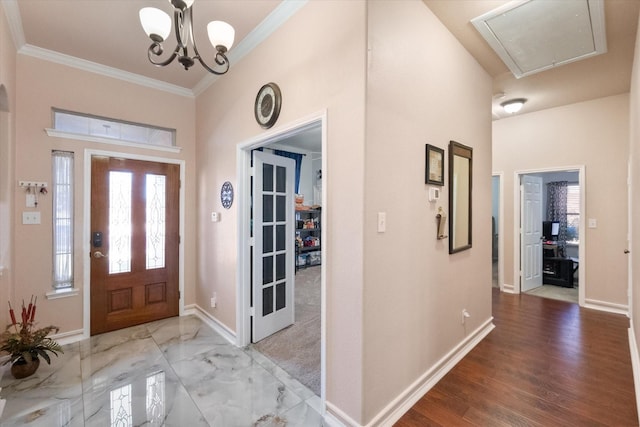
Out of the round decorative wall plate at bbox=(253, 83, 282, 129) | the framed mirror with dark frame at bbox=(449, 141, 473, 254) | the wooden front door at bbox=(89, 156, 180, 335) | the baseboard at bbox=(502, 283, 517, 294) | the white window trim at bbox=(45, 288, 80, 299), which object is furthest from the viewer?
the baseboard at bbox=(502, 283, 517, 294)

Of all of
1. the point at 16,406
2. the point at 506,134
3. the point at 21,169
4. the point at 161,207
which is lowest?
the point at 16,406

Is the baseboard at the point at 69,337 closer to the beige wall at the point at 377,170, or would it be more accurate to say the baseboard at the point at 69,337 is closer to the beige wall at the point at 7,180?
the beige wall at the point at 7,180

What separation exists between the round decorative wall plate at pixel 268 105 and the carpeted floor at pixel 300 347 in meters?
2.12

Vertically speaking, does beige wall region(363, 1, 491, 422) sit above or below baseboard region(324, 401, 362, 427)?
above

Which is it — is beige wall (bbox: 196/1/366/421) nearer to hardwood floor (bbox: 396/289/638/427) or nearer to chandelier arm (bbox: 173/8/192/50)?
hardwood floor (bbox: 396/289/638/427)

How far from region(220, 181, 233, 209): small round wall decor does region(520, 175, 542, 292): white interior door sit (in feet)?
15.0

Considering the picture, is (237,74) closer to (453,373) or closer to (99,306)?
(99,306)

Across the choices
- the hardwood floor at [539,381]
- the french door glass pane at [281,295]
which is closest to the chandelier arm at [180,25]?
the french door glass pane at [281,295]

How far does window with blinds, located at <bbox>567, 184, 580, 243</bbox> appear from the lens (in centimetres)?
633

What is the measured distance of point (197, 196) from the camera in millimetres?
3730

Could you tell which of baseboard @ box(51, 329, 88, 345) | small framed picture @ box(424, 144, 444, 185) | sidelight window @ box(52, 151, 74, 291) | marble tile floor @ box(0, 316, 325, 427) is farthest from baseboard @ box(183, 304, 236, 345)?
small framed picture @ box(424, 144, 444, 185)

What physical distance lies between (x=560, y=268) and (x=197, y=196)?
20.4 ft

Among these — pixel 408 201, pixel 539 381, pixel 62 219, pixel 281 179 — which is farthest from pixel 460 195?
pixel 62 219

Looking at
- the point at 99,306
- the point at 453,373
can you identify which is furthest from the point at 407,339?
the point at 99,306
